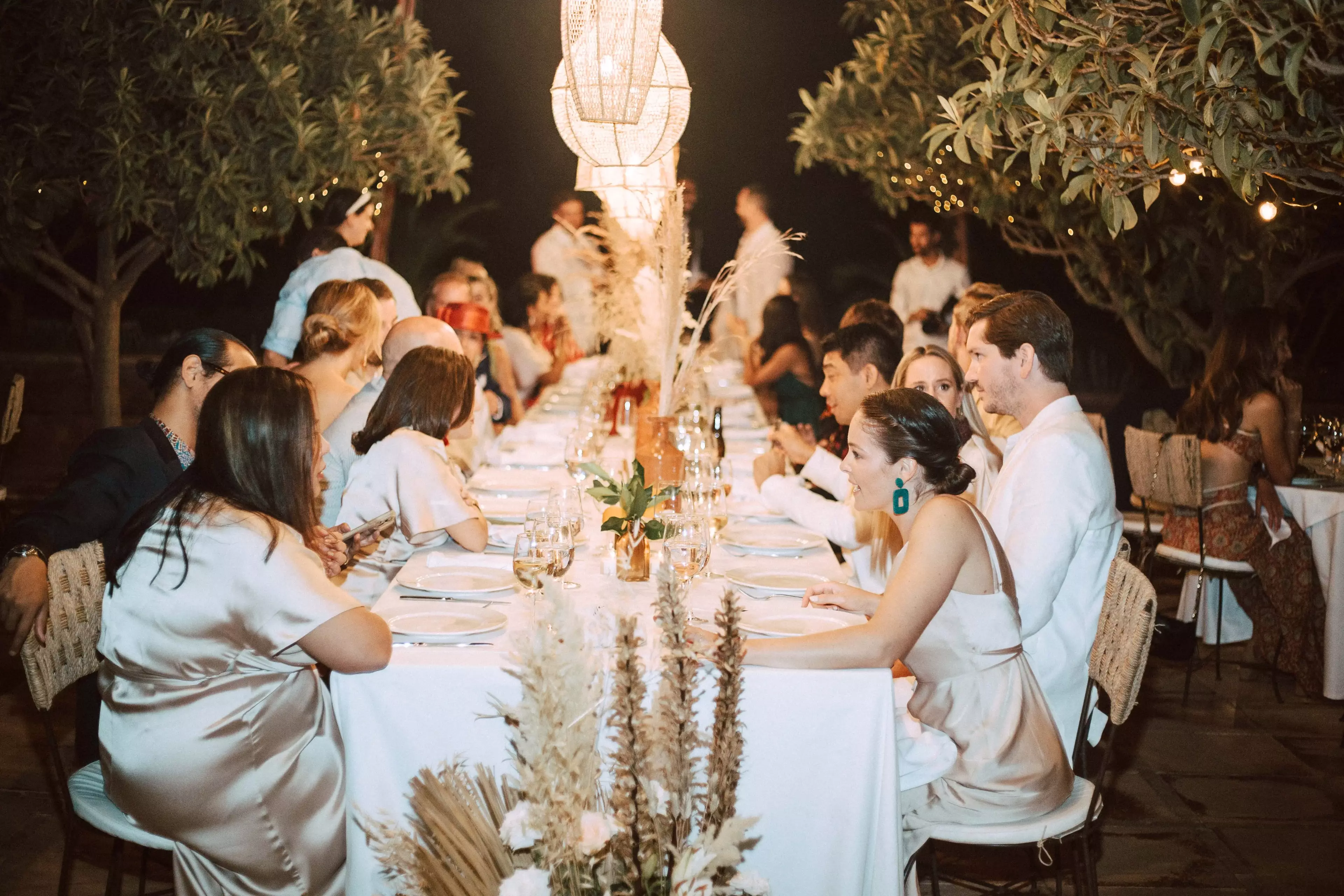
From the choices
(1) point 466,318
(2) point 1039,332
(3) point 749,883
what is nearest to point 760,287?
(1) point 466,318

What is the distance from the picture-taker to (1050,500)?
2432 mm

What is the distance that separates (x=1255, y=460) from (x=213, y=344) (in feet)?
12.2

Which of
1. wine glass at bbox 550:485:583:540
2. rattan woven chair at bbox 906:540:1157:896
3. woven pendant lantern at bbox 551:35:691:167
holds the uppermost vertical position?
woven pendant lantern at bbox 551:35:691:167

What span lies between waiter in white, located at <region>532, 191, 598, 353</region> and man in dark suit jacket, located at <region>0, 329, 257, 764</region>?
21.0 ft

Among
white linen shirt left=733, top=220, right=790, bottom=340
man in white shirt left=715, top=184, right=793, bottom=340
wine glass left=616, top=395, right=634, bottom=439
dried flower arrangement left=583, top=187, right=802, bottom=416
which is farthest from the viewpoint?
white linen shirt left=733, top=220, right=790, bottom=340

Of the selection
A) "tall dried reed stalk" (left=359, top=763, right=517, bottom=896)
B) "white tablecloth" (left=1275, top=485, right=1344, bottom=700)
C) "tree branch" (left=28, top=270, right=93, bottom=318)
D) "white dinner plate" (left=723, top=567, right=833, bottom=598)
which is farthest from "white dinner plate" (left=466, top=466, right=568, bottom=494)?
"tree branch" (left=28, top=270, right=93, bottom=318)

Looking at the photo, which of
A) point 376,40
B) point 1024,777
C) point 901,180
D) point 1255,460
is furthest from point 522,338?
point 1024,777

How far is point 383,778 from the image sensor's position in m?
1.94

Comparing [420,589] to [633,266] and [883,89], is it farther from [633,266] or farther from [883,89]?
[883,89]

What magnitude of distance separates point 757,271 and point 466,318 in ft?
12.8

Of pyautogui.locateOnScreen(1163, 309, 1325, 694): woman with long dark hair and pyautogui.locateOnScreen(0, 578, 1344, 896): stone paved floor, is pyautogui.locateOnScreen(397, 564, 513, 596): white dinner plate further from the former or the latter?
pyautogui.locateOnScreen(1163, 309, 1325, 694): woman with long dark hair

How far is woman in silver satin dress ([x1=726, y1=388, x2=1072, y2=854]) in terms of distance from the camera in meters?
2.04

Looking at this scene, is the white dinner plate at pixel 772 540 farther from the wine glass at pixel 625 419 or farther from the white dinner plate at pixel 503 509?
the wine glass at pixel 625 419

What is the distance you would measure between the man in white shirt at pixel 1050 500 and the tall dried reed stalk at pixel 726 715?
1.35 meters
